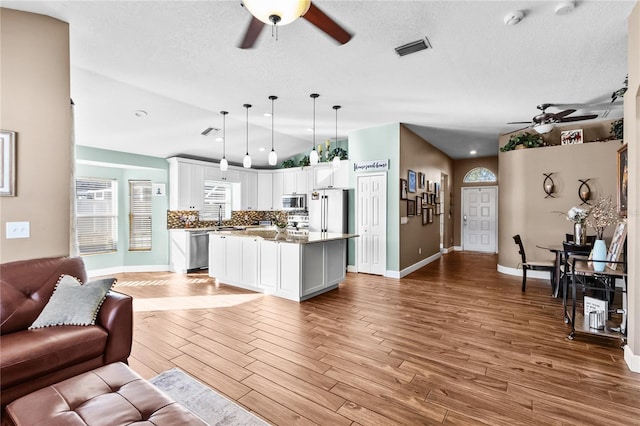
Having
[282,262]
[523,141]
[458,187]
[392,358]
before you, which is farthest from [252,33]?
[458,187]

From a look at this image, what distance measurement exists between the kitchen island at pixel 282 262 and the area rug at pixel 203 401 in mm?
2162

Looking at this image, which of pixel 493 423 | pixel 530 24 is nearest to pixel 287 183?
pixel 530 24

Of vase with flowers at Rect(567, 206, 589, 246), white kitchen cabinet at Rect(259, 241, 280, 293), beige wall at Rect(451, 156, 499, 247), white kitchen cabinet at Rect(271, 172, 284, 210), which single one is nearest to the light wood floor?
white kitchen cabinet at Rect(259, 241, 280, 293)

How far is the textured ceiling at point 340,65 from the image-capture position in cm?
257

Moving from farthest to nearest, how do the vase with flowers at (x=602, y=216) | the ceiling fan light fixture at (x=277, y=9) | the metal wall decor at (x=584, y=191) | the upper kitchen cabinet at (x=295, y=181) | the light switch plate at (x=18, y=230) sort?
the upper kitchen cabinet at (x=295, y=181) → the metal wall decor at (x=584, y=191) → the vase with flowers at (x=602, y=216) → the light switch plate at (x=18, y=230) → the ceiling fan light fixture at (x=277, y=9)

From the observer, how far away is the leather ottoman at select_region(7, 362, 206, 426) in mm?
1313

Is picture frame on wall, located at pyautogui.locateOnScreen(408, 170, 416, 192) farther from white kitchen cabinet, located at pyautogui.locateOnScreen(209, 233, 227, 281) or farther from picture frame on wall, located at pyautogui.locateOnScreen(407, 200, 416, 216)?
white kitchen cabinet, located at pyautogui.locateOnScreen(209, 233, 227, 281)

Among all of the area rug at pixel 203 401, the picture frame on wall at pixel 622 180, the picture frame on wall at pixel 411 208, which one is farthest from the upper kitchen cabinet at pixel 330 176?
the area rug at pixel 203 401

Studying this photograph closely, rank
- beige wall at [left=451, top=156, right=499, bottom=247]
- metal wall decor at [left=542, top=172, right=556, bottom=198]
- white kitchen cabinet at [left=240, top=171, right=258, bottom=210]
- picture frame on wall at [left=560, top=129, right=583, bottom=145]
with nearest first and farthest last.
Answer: picture frame on wall at [left=560, top=129, right=583, bottom=145] < metal wall decor at [left=542, top=172, right=556, bottom=198] < white kitchen cabinet at [left=240, top=171, right=258, bottom=210] < beige wall at [left=451, top=156, right=499, bottom=247]

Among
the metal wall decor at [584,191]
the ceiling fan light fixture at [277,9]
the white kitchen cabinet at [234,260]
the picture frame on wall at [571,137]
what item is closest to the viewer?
the ceiling fan light fixture at [277,9]

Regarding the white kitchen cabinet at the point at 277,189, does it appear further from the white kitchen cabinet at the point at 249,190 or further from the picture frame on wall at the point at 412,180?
the picture frame on wall at the point at 412,180

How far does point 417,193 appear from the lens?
22.1 feet

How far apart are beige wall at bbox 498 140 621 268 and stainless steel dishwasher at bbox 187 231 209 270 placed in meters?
6.38

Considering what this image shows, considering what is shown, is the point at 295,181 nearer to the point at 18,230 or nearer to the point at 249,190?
the point at 249,190
